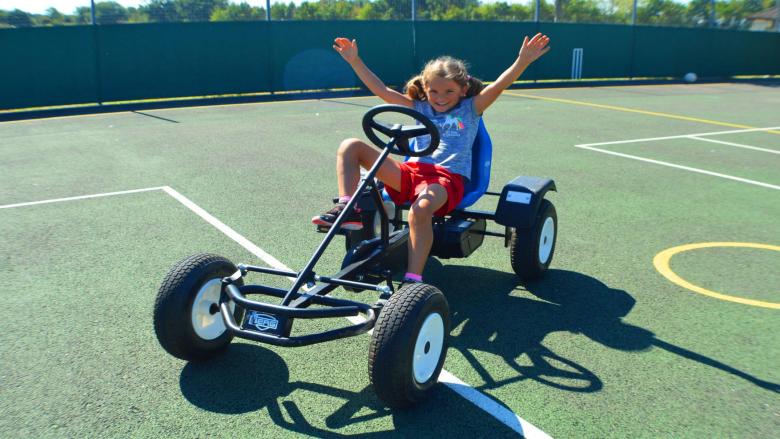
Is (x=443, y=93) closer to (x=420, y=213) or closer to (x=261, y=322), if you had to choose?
(x=420, y=213)

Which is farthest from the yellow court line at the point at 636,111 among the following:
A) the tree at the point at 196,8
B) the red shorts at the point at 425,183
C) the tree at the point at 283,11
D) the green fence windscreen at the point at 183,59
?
the red shorts at the point at 425,183

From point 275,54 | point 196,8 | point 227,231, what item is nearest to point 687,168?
point 227,231

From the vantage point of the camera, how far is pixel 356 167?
4004mm

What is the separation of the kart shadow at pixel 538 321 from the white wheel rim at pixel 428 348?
0.32 meters

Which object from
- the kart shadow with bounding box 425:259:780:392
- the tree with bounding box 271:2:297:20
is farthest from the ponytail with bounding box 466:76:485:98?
the tree with bounding box 271:2:297:20

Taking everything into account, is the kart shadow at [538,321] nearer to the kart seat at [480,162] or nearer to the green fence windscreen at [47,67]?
the kart seat at [480,162]

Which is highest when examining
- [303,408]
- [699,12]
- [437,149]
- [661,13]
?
[699,12]

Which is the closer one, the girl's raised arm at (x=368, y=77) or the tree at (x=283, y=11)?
the girl's raised arm at (x=368, y=77)

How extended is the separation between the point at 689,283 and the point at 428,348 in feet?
7.51

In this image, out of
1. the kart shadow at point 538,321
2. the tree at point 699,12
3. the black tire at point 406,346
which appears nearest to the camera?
the black tire at point 406,346

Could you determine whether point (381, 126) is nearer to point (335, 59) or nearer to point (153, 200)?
point (153, 200)

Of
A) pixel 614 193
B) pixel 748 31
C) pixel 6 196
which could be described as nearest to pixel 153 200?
pixel 6 196

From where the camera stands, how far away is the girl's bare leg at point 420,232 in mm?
3689

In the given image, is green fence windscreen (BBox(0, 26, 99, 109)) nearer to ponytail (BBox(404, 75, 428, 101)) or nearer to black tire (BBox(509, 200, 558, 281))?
ponytail (BBox(404, 75, 428, 101))
